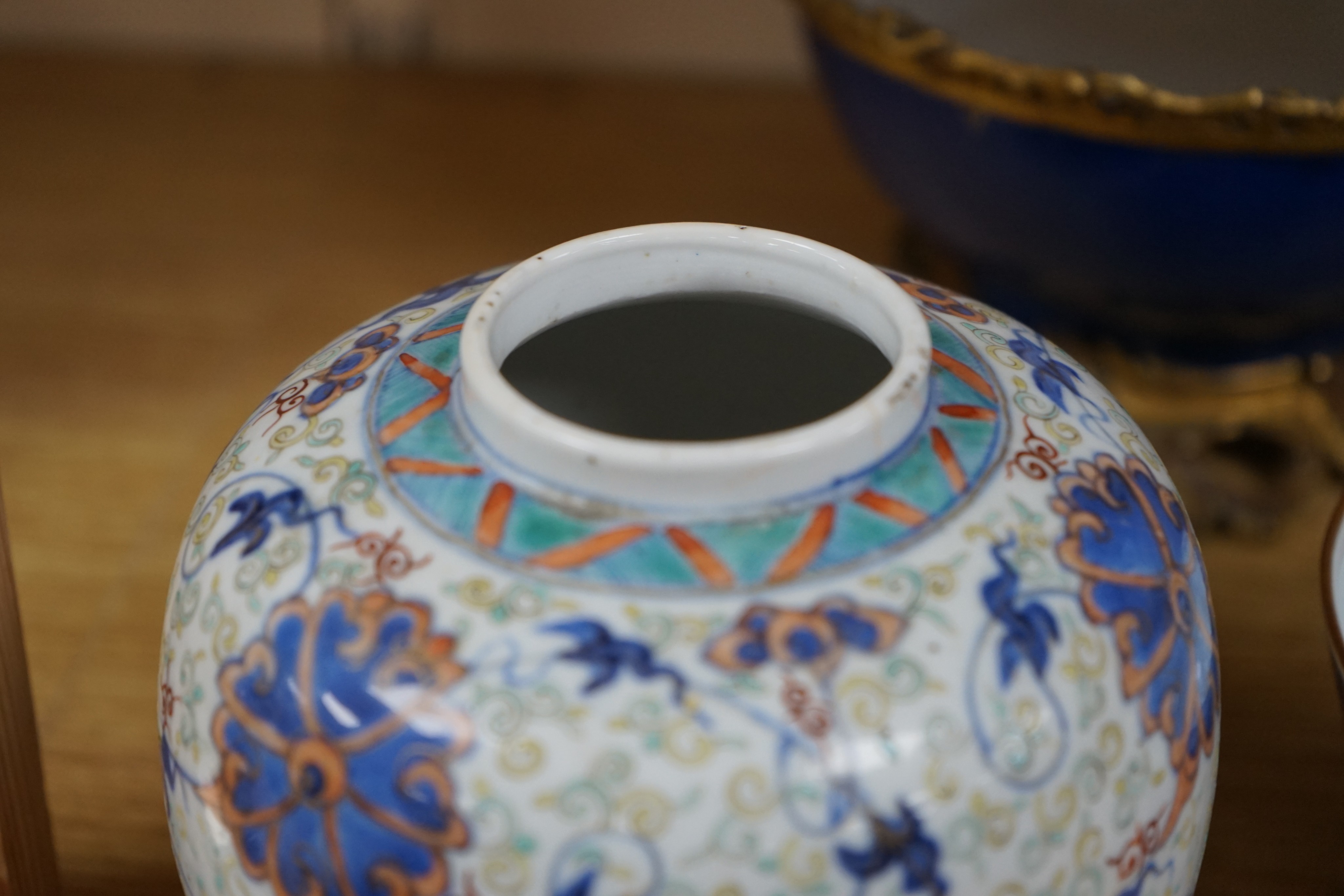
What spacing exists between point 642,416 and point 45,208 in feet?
3.50

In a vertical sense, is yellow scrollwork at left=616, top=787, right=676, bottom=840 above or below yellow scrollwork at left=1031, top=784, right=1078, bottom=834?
above

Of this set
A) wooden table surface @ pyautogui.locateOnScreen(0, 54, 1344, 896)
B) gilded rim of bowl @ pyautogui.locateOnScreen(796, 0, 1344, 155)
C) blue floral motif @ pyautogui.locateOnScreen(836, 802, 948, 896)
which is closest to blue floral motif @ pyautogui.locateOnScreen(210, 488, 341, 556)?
blue floral motif @ pyautogui.locateOnScreen(836, 802, 948, 896)

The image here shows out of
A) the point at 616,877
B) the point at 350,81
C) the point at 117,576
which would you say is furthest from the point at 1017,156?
the point at 350,81

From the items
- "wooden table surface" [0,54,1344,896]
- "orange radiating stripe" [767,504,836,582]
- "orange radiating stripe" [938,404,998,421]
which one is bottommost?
"wooden table surface" [0,54,1344,896]

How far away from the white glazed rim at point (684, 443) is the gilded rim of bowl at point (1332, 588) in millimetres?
219

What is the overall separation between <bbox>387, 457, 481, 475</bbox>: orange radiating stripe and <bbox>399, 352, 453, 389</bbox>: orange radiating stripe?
0.14 feet

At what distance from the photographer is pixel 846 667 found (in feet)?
1.57

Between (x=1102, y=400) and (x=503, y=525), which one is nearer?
(x=503, y=525)

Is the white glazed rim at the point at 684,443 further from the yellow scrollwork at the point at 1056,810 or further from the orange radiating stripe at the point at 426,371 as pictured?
the yellow scrollwork at the point at 1056,810

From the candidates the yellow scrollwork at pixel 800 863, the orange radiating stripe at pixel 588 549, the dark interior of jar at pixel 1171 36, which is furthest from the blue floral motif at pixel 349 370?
the dark interior of jar at pixel 1171 36

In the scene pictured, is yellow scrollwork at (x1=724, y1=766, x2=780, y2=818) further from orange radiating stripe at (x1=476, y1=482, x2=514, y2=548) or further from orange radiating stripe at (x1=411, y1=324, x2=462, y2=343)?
orange radiating stripe at (x1=411, y1=324, x2=462, y2=343)

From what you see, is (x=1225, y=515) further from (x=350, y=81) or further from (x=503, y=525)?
(x=350, y=81)

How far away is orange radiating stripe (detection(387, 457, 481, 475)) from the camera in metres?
0.53

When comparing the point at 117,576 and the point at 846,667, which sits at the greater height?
the point at 846,667
